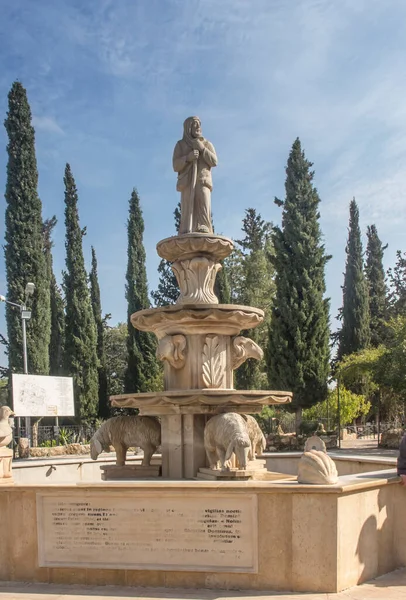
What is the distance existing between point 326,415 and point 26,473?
24.5m

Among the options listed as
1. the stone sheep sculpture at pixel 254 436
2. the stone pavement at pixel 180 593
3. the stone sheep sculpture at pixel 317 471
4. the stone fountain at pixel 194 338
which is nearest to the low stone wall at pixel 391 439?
the stone sheep sculpture at pixel 254 436

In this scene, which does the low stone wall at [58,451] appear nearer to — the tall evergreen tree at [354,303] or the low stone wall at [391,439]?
the low stone wall at [391,439]

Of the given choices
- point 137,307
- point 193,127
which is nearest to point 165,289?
point 137,307

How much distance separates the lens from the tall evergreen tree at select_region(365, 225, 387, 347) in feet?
146

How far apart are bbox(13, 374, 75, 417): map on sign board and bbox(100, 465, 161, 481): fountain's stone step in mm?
14555

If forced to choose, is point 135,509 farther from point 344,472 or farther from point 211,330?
point 344,472

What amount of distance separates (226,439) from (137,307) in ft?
97.5

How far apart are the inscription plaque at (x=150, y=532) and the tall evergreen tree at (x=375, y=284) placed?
1538 inches

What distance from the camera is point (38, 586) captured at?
6402 mm

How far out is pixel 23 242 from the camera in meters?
30.7

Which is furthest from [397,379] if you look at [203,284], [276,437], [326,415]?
[203,284]

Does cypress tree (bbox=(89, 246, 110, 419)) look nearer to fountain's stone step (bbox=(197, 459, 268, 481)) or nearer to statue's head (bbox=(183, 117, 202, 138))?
statue's head (bbox=(183, 117, 202, 138))

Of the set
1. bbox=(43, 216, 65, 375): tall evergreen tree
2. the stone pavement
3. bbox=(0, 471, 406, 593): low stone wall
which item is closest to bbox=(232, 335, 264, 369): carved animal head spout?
bbox=(0, 471, 406, 593): low stone wall

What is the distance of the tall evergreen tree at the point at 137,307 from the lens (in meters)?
34.9
